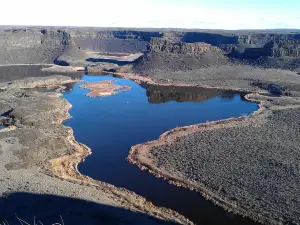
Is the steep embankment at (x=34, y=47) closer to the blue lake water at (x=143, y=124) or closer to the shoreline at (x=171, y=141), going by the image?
the blue lake water at (x=143, y=124)

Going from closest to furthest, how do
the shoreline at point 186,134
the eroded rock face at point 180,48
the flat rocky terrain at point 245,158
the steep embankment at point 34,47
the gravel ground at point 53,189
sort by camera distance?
the gravel ground at point 53,189
the shoreline at point 186,134
the flat rocky terrain at point 245,158
the eroded rock face at point 180,48
the steep embankment at point 34,47

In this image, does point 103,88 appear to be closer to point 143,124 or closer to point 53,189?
point 143,124

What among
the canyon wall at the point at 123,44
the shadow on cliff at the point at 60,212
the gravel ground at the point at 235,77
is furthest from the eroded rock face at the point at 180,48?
the shadow on cliff at the point at 60,212

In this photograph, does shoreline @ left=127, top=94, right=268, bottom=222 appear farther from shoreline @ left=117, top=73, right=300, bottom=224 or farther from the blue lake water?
the blue lake water

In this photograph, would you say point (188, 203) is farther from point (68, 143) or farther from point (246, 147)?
point (68, 143)


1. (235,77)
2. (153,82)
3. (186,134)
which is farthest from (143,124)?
(235,77)

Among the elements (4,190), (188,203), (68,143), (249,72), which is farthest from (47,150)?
(249,72)

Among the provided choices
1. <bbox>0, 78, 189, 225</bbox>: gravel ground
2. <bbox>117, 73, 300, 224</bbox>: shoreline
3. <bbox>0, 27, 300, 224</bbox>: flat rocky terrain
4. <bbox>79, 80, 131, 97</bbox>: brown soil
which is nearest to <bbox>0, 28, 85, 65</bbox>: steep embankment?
<bbox>0, 27, 300, 224</bbox>: flat rocky terrain

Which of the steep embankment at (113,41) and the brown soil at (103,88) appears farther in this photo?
the steep embankment at (113,41)
